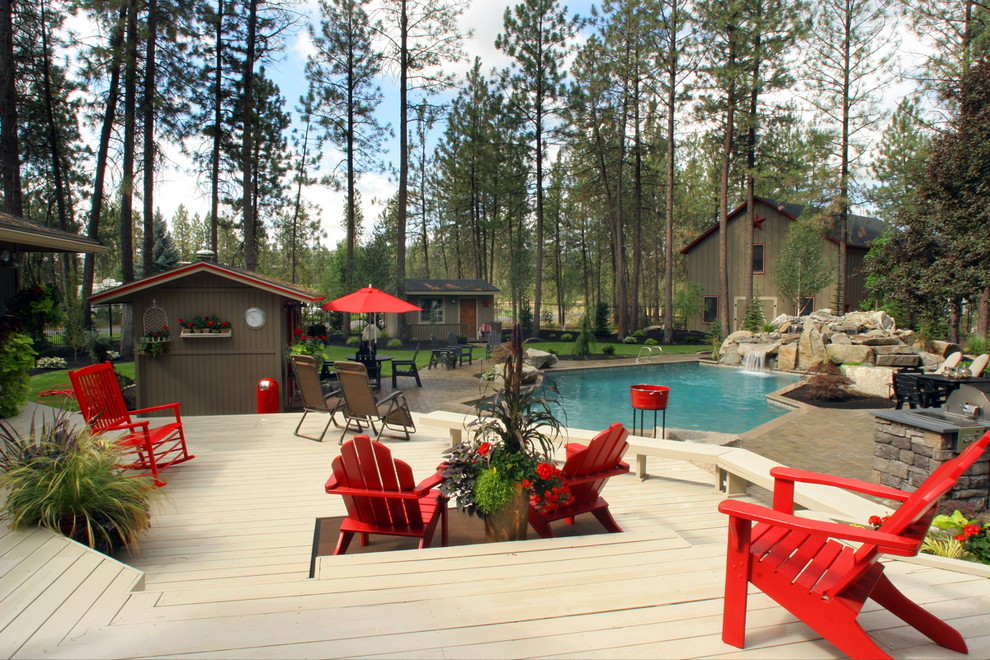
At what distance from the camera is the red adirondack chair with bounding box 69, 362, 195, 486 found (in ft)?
14.9

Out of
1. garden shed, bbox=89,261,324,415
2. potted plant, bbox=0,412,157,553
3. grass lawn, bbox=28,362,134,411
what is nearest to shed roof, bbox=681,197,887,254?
garden shed, bbox=89,261,324,415

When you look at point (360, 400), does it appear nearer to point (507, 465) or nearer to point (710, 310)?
Result: point (507, 465)

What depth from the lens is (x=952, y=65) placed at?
14344mm

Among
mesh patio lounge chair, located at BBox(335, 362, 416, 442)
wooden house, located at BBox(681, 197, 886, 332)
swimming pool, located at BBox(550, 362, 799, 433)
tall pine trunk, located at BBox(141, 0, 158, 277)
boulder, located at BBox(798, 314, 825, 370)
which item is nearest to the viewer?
mesh patio lounge chair, located at BBox(335, 362, 416, 442)

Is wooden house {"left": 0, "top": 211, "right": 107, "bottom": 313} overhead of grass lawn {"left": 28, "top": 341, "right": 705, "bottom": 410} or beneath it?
A: overhead

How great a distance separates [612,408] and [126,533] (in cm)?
997

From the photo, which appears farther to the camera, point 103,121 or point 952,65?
point 103,121

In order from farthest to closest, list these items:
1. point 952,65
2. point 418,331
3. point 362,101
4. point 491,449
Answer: point 418,331, point 362,101, point 952,65, point 491,449

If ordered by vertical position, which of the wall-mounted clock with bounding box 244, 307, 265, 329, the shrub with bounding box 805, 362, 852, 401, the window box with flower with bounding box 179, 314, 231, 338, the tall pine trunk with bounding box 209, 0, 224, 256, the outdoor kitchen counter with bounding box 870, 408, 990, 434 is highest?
the tall pine trunk with bounding box 209, 0, 224, 256

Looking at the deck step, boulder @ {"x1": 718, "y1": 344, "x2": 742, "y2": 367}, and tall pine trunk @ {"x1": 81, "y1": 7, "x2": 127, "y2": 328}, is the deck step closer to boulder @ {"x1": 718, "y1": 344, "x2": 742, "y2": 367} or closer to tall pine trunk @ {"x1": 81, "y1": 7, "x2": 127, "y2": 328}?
tall pine trunk @ {"x1": 81, "y1": 7, "x2": 127, "y2": 328}

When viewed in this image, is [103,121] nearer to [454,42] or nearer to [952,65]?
[454,42]

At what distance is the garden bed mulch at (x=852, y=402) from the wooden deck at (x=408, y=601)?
9.03 metres

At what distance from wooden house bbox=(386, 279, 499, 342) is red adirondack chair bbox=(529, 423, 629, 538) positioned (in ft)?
67.8

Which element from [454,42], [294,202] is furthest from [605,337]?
[294,202]
